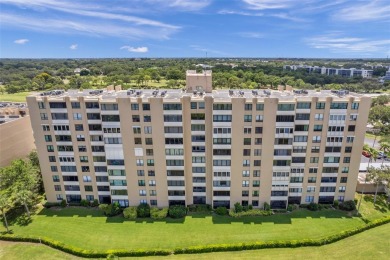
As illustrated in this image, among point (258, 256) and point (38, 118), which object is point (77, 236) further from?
point (258, 256)

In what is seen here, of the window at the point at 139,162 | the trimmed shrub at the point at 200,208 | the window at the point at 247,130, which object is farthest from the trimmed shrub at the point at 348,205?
the window at the point at 139,162

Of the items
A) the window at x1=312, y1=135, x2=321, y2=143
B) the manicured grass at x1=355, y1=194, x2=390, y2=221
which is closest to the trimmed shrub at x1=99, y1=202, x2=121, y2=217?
the window at x1=312, y1=135, x2=321, y2=143

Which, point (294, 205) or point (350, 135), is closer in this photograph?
Answer: point (350, 135)

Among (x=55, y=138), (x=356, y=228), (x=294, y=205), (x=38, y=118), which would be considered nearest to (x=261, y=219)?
(x=294, y=205)

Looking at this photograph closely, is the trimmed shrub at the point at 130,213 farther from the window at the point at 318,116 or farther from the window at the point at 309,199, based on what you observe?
the window at the point at 318,116

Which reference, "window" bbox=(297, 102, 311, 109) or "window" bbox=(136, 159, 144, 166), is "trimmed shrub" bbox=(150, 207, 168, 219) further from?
"window" bbox=(297, 102, 311, 109)
